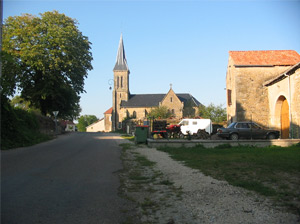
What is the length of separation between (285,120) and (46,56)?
2277 cm

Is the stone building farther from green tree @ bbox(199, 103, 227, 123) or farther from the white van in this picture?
green tree @ bbox(199, 103, 227, 123)

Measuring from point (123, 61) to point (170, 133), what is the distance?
68.5m

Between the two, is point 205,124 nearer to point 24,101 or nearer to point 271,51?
point 271,51

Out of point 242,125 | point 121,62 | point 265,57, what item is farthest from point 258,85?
point 121,62

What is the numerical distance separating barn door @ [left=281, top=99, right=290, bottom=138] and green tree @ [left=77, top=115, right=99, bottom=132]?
13239cm

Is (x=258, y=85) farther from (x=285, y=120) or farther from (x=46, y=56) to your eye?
(x=46, y=56)

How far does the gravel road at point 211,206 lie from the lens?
4.47 metres

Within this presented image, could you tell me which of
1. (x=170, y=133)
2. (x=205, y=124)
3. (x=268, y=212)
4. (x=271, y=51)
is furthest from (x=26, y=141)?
(x=271, y=51)

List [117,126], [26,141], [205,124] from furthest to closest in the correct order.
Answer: [117,126], [205,124], [26,141]

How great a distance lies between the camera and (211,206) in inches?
202

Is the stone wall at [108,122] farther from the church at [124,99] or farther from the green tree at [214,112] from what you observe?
the green tree at [214,112]

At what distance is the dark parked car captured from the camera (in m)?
20.3

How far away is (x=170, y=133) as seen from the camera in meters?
27.7

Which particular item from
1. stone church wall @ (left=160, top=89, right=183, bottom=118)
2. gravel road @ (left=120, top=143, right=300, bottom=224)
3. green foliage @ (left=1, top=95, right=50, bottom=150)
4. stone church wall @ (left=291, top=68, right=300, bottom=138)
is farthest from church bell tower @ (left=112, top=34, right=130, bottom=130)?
gravel road @ (left=120, top=143, right=300, bottom=224)
